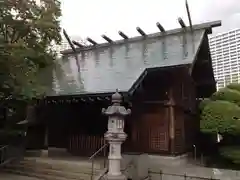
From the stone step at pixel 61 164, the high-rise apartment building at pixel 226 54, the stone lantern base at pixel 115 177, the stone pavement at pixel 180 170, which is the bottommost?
the stone pavement at pixel 180 170

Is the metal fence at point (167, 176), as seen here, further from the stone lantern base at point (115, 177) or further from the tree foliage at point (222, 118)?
the tree foliage at point (222, 118)

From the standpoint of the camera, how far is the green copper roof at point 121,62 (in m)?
11.6

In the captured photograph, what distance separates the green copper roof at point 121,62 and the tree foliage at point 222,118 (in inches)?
128

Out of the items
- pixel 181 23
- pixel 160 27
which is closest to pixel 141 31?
pixel 160 27

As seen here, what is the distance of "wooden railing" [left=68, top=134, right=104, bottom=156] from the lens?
13.3 metres

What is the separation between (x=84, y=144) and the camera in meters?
13.7

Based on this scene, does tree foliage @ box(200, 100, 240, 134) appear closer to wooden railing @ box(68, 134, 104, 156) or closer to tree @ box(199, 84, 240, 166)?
tree @ box(199, 84, 240, 166)

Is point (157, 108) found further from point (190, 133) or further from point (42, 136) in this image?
point (42, 136)

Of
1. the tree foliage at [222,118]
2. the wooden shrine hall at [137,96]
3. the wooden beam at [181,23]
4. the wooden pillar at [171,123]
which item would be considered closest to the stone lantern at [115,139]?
the wooden shrine hall at [137,96]

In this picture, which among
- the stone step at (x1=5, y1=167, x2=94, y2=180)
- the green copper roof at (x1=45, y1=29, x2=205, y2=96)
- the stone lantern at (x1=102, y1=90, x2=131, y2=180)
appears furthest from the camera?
the green copper roof at (x1=45, y1=29, x2=205, y2=96)

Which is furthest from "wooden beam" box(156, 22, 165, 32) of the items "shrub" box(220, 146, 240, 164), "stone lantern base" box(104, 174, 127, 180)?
"stone lantern base" box(104, 174, 127, 180)

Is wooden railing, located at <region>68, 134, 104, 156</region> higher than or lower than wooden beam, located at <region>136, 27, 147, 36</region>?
lower

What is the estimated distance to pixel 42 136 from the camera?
15305 mm

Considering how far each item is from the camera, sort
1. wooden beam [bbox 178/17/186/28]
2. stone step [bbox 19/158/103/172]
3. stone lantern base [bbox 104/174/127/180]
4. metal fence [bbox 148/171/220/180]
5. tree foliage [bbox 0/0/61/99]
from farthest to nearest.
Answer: wooden beam [bbox 178/17/186/28]
tree foliage [bbox 0/0/61/99]
stone step [bbox 19/158/103/172]
metal fence [bbox 148/171/220/180]
stone lantern base [bbox 104/174/127/180]
